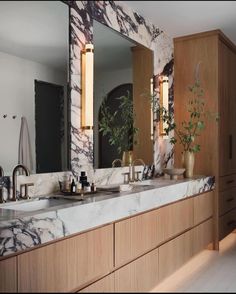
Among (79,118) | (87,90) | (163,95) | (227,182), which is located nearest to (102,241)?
(79,118)

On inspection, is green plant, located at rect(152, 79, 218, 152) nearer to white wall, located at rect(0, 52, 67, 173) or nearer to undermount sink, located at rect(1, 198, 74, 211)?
white wall, located at rect(0, 52, 67, 173)

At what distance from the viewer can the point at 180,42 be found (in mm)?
3541

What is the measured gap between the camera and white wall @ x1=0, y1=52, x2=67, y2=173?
6.07 feet

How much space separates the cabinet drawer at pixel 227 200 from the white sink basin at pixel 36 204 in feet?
7.02

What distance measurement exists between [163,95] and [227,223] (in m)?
1.53

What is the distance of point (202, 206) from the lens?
318 cm

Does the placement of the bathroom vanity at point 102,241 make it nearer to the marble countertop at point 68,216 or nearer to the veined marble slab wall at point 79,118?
the marble countertop at point 68,216

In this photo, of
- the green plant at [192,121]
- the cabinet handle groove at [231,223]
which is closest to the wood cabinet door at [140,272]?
the green plant at [192,121]

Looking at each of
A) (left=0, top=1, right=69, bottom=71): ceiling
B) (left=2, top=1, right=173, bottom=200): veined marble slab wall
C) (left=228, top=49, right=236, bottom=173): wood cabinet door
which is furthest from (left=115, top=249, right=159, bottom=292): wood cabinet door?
(left=228, top=49, right=236, bottom=173): wood cabinet door

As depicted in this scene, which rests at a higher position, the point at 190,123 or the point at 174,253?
the point at 190,123

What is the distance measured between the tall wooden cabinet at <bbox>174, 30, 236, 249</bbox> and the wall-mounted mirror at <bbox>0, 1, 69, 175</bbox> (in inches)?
66.8

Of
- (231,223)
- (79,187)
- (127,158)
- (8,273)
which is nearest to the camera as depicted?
(8,273)

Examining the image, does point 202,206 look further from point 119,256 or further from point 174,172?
point 119,256

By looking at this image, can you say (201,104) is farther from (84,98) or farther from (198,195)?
(84,98)
